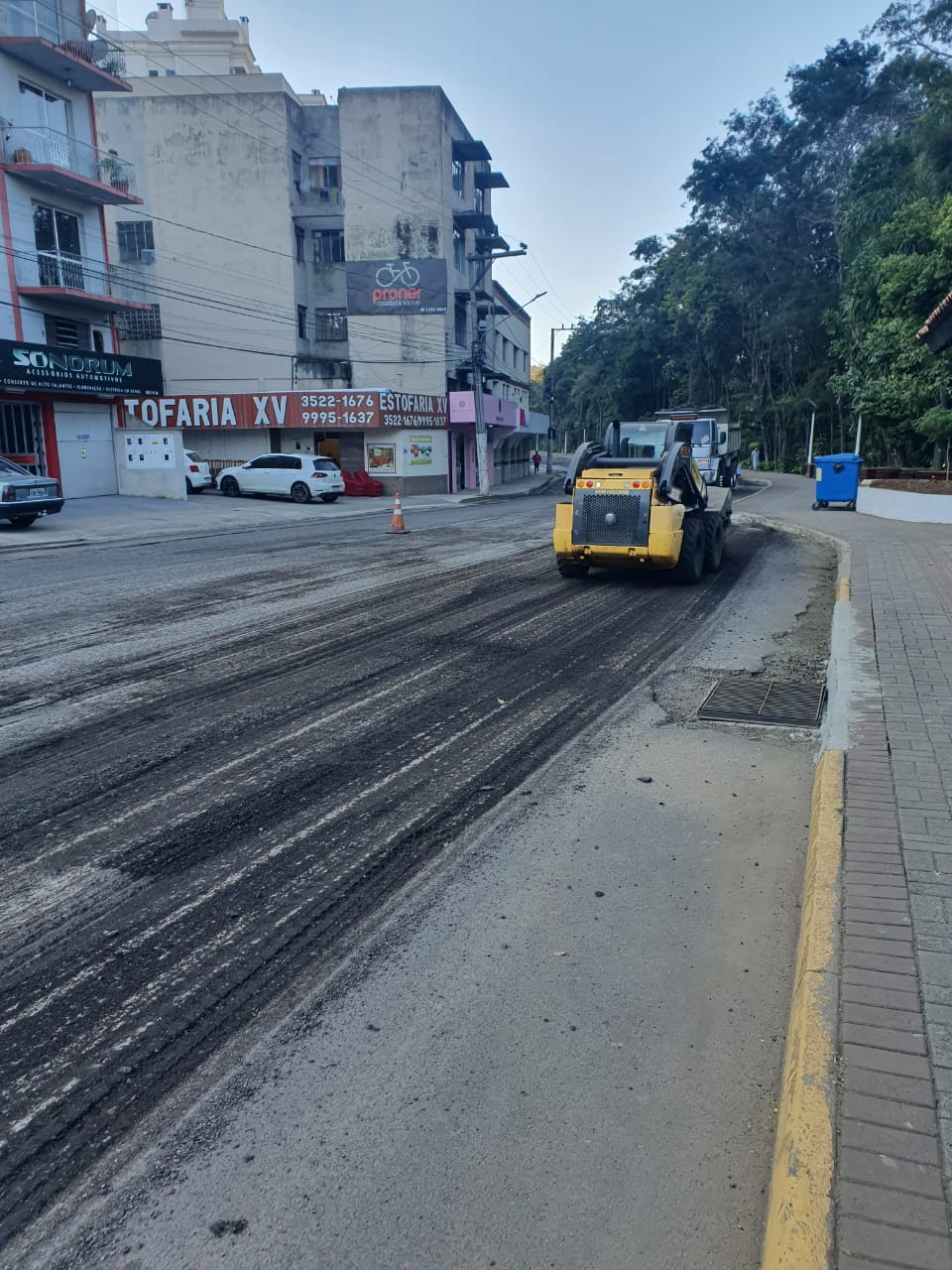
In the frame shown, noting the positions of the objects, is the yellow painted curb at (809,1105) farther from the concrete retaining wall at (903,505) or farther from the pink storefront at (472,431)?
the pink storefront at (472,431)

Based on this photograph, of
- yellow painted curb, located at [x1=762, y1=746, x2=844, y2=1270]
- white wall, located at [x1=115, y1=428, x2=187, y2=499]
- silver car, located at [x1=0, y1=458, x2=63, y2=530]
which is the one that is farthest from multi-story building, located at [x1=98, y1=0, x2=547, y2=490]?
yellow painted curb, located at [x1=762, y1=746, x2=844, y2=1270]

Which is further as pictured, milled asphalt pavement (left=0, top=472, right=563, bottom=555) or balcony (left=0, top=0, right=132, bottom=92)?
balcony (left=0, top=0, right=132, bottom=92)

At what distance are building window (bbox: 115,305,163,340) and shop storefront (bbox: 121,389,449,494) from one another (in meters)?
6.87

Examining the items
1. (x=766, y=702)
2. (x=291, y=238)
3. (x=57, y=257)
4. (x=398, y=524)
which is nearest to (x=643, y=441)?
(x=766, y=702)

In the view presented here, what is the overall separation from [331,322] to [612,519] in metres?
37.1

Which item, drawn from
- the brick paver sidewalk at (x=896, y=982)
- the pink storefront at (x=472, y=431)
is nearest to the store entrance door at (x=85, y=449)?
the pink storefront at (x=472, y=431)

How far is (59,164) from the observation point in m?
29.2

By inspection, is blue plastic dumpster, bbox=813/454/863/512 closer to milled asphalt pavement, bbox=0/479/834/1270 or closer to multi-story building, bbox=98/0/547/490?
multi-story building, bbox=98/0/547/490

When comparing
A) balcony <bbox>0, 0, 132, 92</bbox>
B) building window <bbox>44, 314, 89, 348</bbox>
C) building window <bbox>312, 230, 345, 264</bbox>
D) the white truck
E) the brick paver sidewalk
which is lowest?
the brick paver sidewalk

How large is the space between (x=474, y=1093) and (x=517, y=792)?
99.6 inches

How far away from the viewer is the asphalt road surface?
317 centimetres

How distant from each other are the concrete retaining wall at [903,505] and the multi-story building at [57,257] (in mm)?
24460

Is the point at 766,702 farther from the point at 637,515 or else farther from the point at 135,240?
the point at 135,240

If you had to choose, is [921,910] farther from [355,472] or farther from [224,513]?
[355,472]
